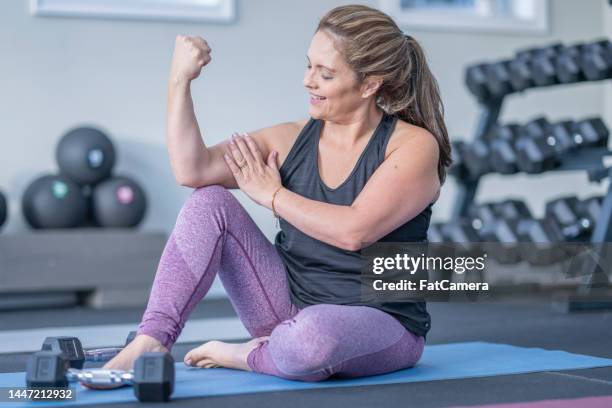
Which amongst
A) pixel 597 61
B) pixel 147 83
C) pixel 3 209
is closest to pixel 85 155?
pixel 3 209

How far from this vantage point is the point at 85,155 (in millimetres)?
4461

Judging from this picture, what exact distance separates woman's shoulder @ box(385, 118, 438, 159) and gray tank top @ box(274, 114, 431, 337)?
17 mm

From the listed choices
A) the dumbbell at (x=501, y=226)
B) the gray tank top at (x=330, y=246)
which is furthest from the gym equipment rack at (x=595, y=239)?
the gray tank top at (x=330, y=246)

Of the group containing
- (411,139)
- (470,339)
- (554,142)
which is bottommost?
(470,339)

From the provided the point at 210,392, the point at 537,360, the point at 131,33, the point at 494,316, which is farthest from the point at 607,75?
the point at 210,392

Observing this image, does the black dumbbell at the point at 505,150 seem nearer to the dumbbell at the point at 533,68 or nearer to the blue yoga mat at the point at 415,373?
the dumbbell at the point at 533,68

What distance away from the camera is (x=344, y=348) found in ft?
5.95

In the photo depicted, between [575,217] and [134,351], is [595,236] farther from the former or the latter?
[134,351]

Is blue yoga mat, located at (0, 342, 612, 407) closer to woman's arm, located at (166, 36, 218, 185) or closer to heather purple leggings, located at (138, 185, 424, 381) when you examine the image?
heather purple leggings, located at (138, 185, 424, 381)

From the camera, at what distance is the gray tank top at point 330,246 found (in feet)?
6.41

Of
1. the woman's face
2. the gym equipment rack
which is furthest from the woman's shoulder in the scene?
the gym equipment rack

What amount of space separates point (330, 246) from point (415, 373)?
0.36 metres

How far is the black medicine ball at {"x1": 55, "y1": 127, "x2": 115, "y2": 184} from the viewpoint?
14.7 ft

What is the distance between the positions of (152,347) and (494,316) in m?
2.21
